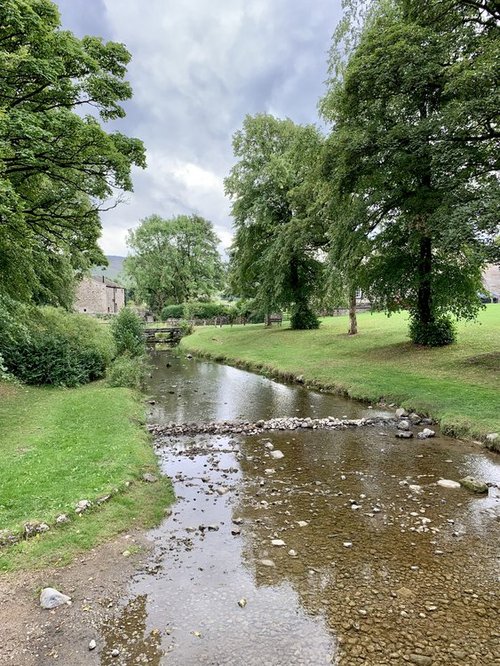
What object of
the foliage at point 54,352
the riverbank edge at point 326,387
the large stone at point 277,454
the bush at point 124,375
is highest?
the foliage at point 54,352

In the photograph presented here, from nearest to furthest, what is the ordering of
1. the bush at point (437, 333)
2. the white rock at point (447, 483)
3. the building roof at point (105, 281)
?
the white rock at point (447, 483)
the bush at point (437, 333)
the building roof at point (105, 281)

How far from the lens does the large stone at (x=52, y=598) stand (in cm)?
457

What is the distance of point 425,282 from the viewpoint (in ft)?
63.2

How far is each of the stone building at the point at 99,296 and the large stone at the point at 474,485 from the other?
212 ft

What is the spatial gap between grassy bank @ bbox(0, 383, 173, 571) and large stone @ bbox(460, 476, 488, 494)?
18.2ft

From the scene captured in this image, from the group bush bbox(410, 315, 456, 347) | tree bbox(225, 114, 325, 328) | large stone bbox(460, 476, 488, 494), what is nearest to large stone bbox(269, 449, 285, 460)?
large stone bbox(460, 476, 488, 494)

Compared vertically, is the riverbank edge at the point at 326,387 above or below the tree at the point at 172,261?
below

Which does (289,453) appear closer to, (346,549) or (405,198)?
(346,549)

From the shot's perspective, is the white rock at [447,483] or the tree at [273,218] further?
the tree at [273,218]

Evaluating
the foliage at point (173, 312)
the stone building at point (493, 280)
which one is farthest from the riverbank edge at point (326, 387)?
the stone building at point (493, 280)

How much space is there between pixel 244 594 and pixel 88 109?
1508cm

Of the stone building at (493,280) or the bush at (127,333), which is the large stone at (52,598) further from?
the stone building at (493,280)

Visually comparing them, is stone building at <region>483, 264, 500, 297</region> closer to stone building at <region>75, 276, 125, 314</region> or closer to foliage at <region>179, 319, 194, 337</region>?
foliage at <region>179, 319, 194, 337</region>

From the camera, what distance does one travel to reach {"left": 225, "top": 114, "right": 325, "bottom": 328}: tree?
31.2 metres
